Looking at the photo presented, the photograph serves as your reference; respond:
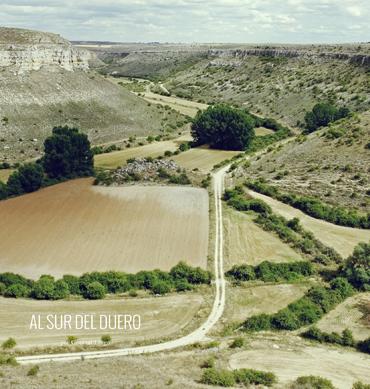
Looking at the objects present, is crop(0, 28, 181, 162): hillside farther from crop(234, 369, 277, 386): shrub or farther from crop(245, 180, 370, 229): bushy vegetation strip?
crop(234, 369, 277, 386): shrub

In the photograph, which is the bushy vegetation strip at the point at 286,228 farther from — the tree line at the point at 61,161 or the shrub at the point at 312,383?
the tree line at the point at 61,161

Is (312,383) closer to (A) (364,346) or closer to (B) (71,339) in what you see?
(A) (364,346)

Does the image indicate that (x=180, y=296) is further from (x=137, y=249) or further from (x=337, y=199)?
(x=337, y=199)

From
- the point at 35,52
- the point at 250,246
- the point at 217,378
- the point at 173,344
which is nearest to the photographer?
the point at 217,378

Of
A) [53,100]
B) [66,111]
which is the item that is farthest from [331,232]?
[53,100]

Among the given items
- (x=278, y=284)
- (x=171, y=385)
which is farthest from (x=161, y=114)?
(x=171, y=385)

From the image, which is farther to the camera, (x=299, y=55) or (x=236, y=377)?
(x=299, y=55)

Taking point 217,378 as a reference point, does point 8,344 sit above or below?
below
